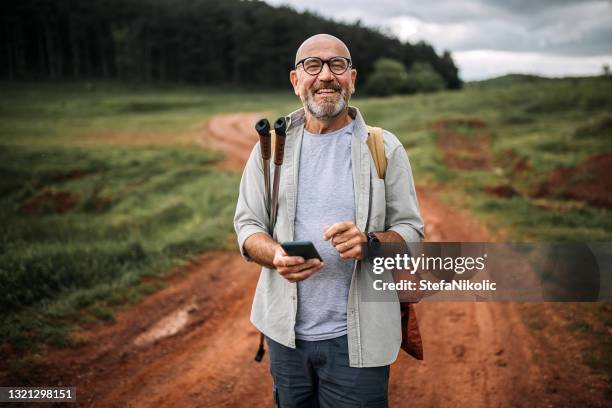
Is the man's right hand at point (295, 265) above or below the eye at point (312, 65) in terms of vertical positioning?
below

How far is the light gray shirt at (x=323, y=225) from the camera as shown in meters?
2.32

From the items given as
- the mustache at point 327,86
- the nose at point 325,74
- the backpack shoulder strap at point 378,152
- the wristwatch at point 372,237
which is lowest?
the wristwatch at point 372,237

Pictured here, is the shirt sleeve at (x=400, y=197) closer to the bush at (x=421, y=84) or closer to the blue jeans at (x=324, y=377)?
the blue jeans at (x=324, y=377)

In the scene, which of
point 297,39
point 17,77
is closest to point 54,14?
point 17,77

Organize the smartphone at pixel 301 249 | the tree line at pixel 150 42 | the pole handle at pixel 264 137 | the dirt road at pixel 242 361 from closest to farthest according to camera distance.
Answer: the smartphone at pixel 301 249 < the pole handle at pixel 264 137 < the dirt road at pixel 242 361 < the tree line at pixel 150 42

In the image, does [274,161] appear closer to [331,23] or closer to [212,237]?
[212,237]

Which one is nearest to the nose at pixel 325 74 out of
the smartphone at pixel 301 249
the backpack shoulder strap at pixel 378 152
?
the backpack shoulder strap at pixel 378 152

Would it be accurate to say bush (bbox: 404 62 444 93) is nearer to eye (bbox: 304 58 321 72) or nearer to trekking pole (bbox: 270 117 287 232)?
eye (bbox: 304 58 321 72)

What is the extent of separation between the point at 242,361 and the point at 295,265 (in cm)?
332

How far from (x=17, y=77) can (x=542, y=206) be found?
5518 cm

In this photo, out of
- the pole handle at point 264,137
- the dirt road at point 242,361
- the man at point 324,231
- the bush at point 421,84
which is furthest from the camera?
the bush at point 421,84

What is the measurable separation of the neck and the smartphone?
0.78 m

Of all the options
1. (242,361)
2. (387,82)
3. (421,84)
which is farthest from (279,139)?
(421,84)

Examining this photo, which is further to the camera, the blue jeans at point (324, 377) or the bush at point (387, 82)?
the bush at point (387, 82)
